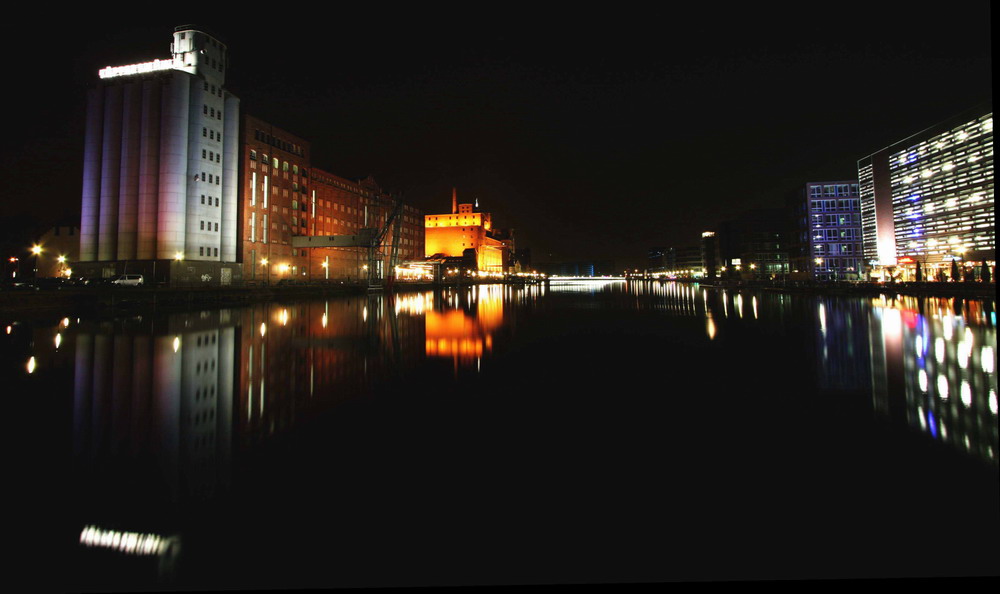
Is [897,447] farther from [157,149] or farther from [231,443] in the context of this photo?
[157,149]

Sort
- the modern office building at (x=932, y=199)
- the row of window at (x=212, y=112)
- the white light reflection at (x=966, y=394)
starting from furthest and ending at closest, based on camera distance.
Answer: the modern office building at (x=932, y=199) → the row of window at (x=212, y=112) → the white light reflection at (x=966, y=394)

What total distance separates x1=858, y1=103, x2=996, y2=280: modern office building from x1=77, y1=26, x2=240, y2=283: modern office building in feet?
306

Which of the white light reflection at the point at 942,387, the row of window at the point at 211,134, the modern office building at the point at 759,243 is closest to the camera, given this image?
the white light reflection at the point at 942,387

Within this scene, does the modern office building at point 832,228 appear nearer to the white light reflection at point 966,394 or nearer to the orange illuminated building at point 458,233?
the orange illuminated building at point 458,233

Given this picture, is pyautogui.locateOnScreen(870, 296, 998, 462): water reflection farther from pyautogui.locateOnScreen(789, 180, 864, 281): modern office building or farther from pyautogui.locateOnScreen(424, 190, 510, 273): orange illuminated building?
pyautogui.locateOnScreen(424, 190, 510, 273): orange illuminated building

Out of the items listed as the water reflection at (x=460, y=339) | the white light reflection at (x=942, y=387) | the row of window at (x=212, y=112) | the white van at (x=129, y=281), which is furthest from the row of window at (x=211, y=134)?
the white light reflection at (x=942, y=387)

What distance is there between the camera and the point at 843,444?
596cm

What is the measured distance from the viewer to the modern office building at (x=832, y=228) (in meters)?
104

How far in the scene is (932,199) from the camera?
90.8m

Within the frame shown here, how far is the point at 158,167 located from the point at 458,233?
11619cm

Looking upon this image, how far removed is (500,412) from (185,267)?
188 ft

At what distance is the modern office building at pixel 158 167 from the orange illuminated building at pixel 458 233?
104564 mm

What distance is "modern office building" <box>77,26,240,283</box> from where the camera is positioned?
52344 millimetres

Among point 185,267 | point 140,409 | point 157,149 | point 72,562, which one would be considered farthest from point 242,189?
point 72,562
